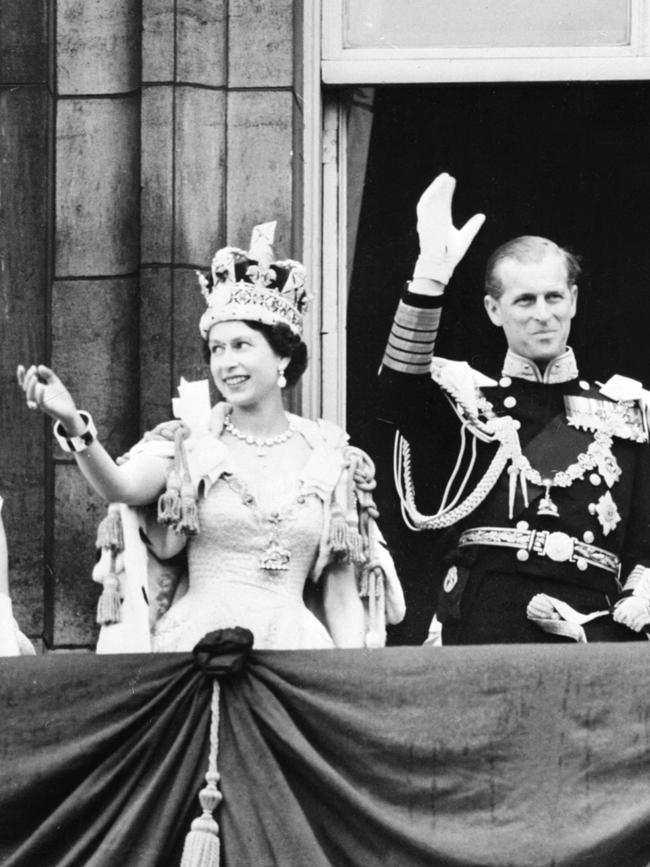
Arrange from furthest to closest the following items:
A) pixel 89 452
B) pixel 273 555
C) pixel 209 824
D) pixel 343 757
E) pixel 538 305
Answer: pixel 538 305 < pixel 273 555 < pixel 89 452 < pixel 343 757 < pixel 209 824

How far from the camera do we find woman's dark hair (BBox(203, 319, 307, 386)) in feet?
37.1

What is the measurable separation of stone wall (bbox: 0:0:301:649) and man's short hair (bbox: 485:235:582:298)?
2.49 feet

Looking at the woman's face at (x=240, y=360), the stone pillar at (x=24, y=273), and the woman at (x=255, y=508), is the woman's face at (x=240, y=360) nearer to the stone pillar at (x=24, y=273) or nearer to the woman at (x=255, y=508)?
the woman at (x=255, y=508)

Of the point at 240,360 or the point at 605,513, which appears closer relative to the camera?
the point at 240,360

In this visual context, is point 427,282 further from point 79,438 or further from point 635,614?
point 79,438

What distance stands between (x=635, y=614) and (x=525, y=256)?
1.24 meters

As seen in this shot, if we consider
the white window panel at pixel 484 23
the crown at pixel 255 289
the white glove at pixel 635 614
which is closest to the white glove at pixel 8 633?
the crown at pixel 255 289

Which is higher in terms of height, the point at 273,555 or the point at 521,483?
the point at 521,483

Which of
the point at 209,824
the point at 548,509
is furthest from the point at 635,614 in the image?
the point at 209,824

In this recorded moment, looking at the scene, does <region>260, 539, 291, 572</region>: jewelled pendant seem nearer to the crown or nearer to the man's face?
the crown

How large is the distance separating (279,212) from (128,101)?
66 centimetres

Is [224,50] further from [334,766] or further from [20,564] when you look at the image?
[334,766]

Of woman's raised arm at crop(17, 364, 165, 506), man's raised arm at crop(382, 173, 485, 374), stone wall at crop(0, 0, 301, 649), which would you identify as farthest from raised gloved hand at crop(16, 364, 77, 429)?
stone wall at crop(0, 0, 301, 649)

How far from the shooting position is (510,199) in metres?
12.6
